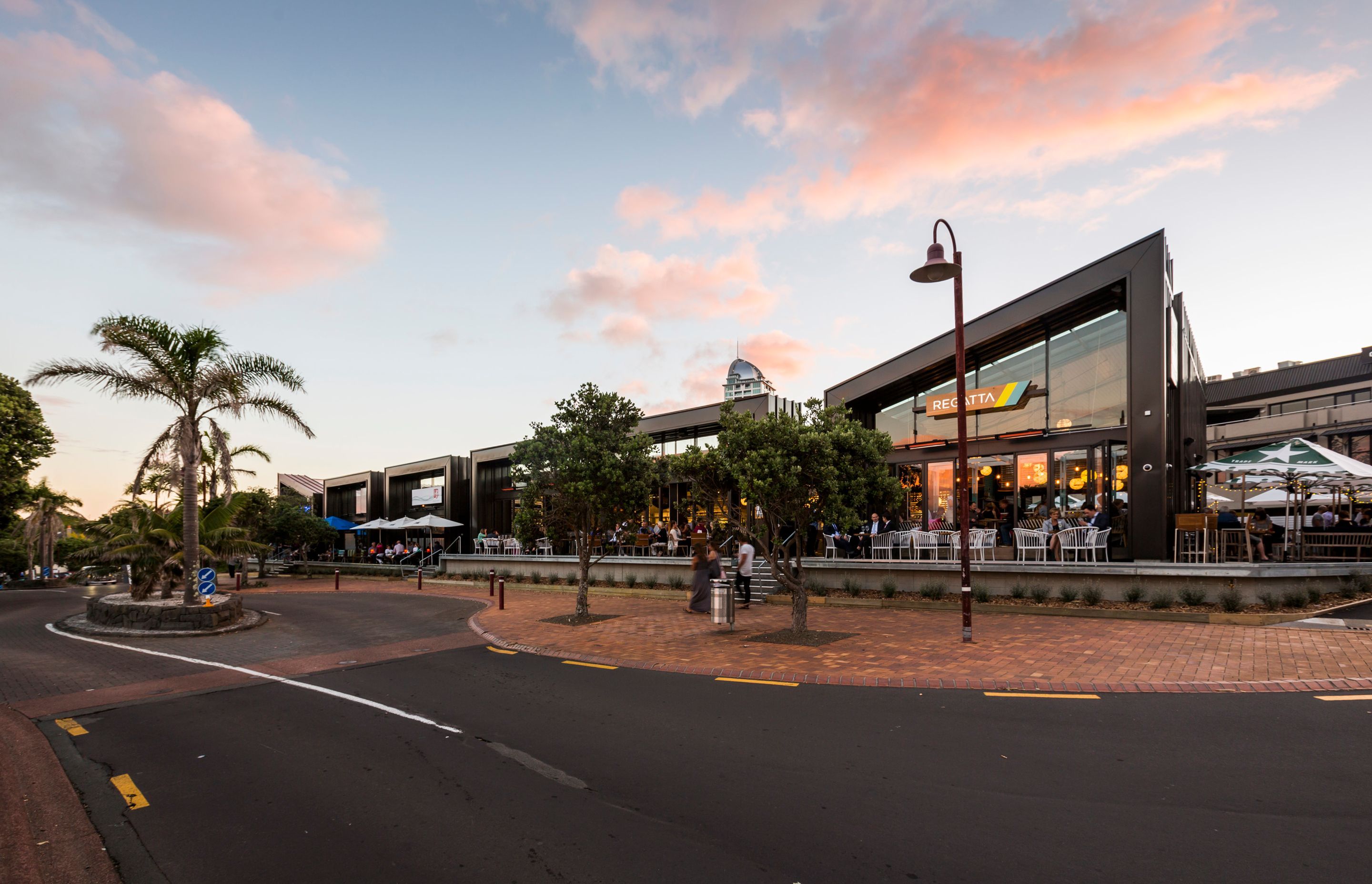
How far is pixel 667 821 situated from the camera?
453 centimetres

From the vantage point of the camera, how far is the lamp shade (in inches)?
412

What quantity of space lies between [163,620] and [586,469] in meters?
9.61

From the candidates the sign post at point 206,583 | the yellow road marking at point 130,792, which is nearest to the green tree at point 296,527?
the sign post at point 206,583

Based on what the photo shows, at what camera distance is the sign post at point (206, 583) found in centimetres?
1502

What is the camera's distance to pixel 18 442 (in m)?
32.3

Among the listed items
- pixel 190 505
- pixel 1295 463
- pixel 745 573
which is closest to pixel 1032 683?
pixel 745 573

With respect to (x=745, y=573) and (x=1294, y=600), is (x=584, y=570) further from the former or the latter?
(x=1294, y=600)

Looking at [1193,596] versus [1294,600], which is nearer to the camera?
[1294,600]

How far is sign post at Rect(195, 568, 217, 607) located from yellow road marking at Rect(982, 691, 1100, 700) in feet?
51.2

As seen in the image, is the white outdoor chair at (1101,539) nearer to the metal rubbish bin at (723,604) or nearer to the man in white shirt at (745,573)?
the man in white shirt at (745,573)

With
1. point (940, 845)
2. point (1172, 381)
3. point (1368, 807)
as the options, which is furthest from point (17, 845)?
point (1172, 381)

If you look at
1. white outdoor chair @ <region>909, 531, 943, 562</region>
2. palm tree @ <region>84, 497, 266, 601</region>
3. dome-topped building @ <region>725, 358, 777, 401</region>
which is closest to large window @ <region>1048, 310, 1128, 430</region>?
white outdoor chair @ <region>909, 531, 943, 562</region>

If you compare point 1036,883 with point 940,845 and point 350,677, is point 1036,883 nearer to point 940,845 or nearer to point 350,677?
point 940,845

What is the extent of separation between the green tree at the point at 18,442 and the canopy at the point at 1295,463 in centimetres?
4502
